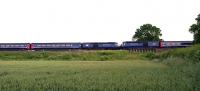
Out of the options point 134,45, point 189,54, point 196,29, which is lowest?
point 189,54

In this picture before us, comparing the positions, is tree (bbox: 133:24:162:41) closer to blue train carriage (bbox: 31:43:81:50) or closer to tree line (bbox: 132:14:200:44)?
tree line (bbox: 132:14:200:44)

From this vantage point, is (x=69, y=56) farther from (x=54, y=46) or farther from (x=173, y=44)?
(x=173, y=44)

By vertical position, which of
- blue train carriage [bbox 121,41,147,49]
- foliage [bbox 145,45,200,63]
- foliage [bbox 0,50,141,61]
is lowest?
foliage [bbox 0,50,141,61]

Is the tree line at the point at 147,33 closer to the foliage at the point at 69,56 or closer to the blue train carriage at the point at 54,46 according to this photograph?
the blue train carriage at the point at 54,46

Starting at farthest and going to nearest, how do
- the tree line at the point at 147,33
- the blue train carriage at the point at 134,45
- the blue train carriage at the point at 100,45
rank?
the tree line at the point at 147,33
the blue train carriage at the point at 100,45
the blue train carriage at the point at 134,45

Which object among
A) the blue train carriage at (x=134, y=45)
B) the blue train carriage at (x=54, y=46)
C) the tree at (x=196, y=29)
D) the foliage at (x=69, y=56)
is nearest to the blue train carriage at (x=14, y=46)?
the blue train carriage at (x=54, y=46)

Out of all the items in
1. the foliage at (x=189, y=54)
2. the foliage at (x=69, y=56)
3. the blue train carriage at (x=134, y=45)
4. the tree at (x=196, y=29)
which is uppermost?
the tree at (x=196, y=29)

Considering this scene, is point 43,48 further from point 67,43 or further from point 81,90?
point 81,90

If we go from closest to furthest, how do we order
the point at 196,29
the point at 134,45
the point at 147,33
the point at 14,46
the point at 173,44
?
1. the point at 196,29
2. the point at 173,44
3. the point at 134,45
4. the point at 14,46
5. the point at 147,33

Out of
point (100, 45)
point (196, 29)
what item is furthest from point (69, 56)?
point (100, 45)

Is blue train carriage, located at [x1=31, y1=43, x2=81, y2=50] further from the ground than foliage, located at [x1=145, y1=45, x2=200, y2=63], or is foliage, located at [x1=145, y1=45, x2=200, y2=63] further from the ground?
blue train carriage, located at [x1=31, y1=43, x2=81, y2=50]

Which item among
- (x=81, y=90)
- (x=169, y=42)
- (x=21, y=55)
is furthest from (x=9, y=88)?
(x=169, y=42)

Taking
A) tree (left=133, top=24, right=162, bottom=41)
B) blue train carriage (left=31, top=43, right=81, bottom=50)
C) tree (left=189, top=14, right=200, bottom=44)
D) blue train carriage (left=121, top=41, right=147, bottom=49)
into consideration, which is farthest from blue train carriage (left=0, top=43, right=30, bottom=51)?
tree (left=189, top=14, right=200, bottom=44)

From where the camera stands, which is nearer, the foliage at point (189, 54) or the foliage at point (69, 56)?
the foliage at point (189, 54)
